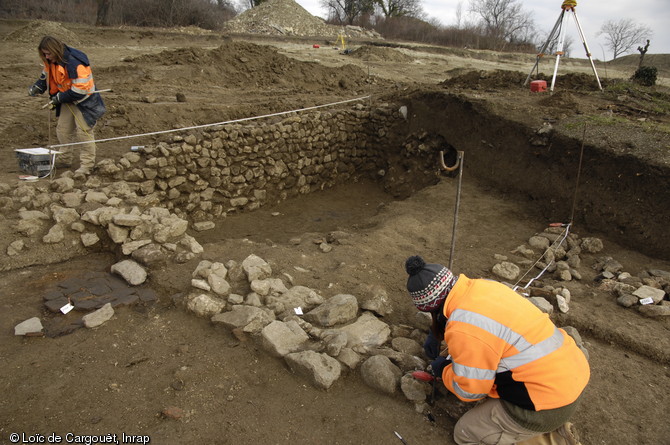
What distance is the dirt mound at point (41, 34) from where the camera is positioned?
36.9 feet

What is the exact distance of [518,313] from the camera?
85.9 inches


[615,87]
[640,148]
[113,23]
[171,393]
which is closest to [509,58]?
[615,87]

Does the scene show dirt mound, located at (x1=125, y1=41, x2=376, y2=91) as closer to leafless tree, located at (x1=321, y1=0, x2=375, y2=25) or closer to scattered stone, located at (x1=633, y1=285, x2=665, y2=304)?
scattered stone, located at (x1=633, y1=285, x2=665, y2=304)

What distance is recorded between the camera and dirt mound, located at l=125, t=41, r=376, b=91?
9.59 m

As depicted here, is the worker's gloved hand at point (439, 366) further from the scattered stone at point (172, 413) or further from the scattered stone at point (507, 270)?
the scattered stone at point (507, 270)

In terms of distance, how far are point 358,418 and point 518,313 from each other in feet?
3.97

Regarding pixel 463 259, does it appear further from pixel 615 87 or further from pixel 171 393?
pixel 615 87

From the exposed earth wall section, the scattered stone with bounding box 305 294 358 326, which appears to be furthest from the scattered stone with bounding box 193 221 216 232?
the exposed earth wall section

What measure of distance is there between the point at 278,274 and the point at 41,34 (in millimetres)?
11918

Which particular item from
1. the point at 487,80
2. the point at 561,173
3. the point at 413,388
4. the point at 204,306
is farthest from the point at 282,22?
the point at 413,388

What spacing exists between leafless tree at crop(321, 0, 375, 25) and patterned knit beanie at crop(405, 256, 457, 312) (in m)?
31.7

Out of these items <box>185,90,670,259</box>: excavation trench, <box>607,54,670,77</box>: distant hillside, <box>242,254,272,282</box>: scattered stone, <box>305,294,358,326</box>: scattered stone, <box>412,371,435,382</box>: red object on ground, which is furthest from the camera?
<box>607,54,670,77</box>: distant hillside

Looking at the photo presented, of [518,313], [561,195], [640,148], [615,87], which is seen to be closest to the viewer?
[518,313]

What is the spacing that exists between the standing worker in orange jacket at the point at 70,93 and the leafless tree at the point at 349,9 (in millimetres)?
28587
